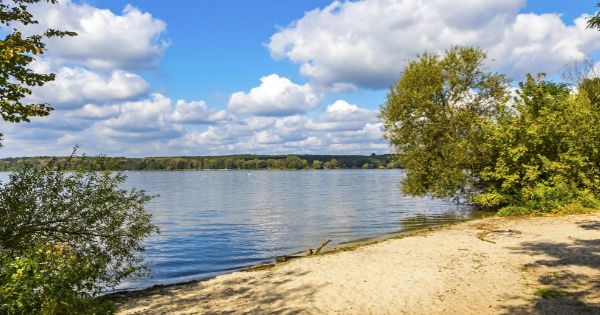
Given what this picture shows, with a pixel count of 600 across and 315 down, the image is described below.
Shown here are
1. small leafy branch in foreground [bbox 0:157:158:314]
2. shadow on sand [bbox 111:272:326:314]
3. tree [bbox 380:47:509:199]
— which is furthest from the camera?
tree [bbox 380:47:509:199]

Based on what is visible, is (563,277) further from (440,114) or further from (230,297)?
(440,114)

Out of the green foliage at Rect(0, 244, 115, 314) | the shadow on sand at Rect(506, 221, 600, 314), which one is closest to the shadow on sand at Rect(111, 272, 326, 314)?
the green foliage at Rect(0, 244, 115, 314)

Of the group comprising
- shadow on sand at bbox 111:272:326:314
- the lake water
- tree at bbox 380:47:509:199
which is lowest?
the lake water

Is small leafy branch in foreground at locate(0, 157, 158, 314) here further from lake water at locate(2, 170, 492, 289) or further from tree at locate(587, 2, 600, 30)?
tree at locate(587, 2, 600, 30)

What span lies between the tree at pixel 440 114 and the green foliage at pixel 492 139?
0.08 metres

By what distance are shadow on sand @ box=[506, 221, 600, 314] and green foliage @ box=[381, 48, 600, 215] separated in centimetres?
1067

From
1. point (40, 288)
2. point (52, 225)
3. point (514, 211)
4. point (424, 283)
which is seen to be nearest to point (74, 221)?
point (52, 225)

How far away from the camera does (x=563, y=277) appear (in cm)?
1245

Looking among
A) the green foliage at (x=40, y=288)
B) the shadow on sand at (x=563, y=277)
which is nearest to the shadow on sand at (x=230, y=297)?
the green foliage at (x=40, y=288)

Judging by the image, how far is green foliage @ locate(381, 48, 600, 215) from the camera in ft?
89.9

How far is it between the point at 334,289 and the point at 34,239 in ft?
28.7

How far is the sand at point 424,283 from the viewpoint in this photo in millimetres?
11133

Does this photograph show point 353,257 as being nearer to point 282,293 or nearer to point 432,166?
point 282,293

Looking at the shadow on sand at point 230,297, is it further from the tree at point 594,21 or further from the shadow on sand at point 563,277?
the tree at point 594,21
